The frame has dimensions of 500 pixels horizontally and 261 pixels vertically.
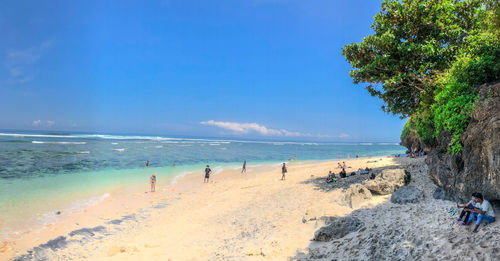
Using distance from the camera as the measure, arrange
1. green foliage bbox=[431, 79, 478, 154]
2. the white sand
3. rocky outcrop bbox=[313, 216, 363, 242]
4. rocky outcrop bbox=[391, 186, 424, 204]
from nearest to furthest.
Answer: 1. the white sand
2. green foliage bbox=[431, 79, 478, 154]
3. rocky outcrop bbox=[313, 216, 363, 242]
4. rocky outcrop bbox=[391, 186, 424, 204]

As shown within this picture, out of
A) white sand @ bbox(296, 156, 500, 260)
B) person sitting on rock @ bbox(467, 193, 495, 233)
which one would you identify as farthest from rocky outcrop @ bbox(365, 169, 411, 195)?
person sitting on rock @ bbox(467, 193, 495, 233)

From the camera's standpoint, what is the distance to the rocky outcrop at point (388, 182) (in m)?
11.2

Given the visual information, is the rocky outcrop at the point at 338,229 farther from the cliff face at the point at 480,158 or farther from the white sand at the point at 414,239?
the cliff face at the point at 480,158

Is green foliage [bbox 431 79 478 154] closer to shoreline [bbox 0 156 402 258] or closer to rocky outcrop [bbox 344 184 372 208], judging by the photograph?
rocky outcrop [bbox 344 184 372 208]

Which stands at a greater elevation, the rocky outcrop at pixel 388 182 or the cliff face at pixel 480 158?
the cliff face at pixel 480 158

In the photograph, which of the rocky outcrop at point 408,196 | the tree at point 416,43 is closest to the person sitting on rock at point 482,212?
the rocky outcrop at point 408,196

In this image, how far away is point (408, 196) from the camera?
927 cm

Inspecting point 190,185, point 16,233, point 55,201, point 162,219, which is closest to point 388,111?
point 162,219

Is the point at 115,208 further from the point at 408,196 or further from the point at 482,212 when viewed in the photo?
the point at 482,212

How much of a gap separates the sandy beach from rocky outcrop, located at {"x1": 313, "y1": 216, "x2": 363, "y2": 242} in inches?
8.2

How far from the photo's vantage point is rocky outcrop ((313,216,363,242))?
7838mm

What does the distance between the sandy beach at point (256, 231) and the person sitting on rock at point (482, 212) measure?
193 mm

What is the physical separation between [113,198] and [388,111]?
18.5 meters

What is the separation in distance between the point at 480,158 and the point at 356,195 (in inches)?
207
